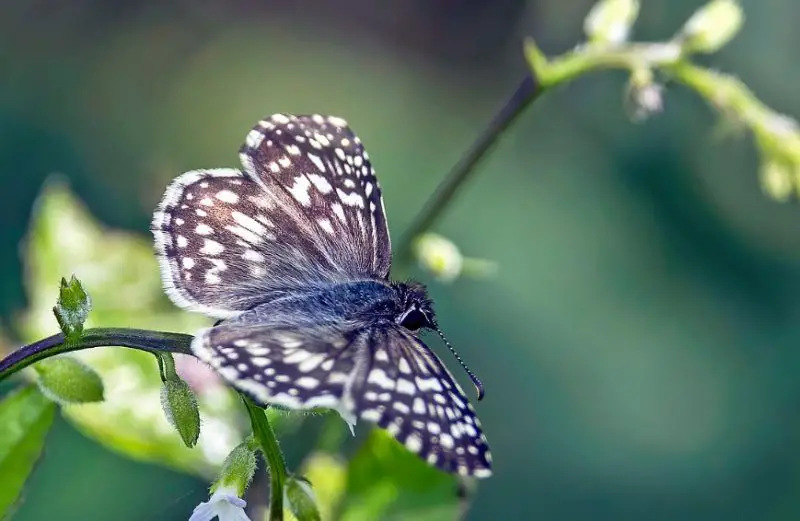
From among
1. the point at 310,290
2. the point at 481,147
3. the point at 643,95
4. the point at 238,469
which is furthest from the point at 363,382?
the point at 643,95

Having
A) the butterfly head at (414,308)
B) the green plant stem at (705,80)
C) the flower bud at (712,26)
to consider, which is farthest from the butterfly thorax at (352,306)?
the flower bud at (712,26)

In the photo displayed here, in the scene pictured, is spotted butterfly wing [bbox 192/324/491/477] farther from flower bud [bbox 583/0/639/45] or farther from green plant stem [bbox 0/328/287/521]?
flower bud [bbox 583/0/639/45]

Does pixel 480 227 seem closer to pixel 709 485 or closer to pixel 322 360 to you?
pixel 709 485

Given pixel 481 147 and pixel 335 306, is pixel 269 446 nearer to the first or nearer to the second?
pixel 335 306

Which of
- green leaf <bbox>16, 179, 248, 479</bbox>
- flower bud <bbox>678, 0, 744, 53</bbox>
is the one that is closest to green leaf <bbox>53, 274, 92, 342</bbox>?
green leaf <bbox>16, 179, 248, 479</bbox>

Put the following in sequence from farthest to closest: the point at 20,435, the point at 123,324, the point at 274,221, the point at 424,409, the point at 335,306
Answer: the point at 123,324 → the point at 274,221 → the point at 335,306 → the point at 20,435 → the point at 424,409

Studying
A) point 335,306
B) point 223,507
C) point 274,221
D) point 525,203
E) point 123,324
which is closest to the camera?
point 223,507
